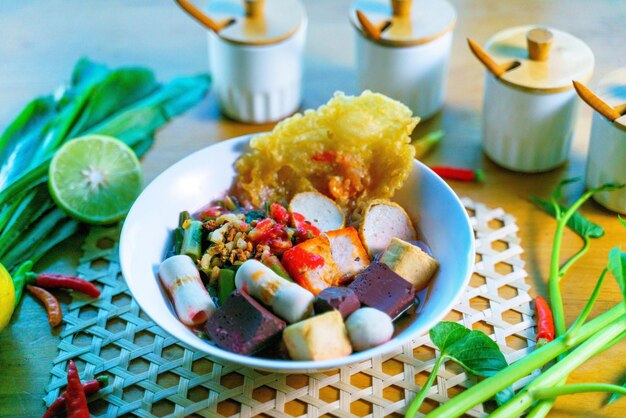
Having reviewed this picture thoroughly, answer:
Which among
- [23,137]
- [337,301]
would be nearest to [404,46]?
[337,301]

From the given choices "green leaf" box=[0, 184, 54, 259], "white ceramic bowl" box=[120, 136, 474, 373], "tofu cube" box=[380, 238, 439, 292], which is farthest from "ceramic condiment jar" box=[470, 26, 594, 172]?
"green leaf" box=[0, 184, 54, 259]

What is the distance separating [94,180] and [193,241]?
0.52 meters

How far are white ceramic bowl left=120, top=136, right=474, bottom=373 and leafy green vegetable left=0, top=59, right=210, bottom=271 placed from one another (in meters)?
0.43

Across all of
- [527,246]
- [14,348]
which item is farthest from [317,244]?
[14,348]

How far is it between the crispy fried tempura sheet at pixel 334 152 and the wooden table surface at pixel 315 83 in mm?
417

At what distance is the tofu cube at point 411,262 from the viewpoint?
1939 mm

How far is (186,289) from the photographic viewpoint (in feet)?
6.20

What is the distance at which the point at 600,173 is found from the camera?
2.37 metres

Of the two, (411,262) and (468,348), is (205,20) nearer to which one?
(411,262)

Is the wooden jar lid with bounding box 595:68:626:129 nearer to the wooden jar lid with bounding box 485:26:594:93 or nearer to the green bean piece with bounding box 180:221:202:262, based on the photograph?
the wooden jar lid with bounding box 485:26:594:93

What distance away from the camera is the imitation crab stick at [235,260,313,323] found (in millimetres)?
1783

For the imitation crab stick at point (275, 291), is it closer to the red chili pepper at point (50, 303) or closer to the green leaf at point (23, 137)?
the red chili pepper at point (50, 303)

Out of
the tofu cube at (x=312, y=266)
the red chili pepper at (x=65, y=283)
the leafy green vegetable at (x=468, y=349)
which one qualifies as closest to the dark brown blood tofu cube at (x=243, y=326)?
the tofu cube at (x=312, y=266)

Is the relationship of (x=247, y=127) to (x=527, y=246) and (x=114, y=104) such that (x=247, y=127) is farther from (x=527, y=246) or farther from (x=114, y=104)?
(x=527, y=246)
